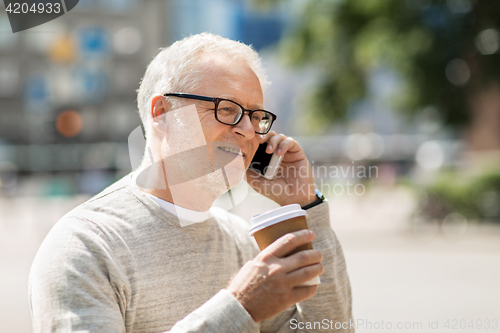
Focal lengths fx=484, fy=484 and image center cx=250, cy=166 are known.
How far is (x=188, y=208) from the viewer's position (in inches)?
67.7

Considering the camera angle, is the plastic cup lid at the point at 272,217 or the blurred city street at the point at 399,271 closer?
the plastic cup lid at the point at 272,217

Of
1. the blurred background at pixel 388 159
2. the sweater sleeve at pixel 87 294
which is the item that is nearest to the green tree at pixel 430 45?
the blurred background at pixel 388 159

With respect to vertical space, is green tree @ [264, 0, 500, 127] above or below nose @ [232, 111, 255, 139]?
below

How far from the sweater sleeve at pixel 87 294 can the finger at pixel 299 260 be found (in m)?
0.16

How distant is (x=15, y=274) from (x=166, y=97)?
7127 millimetres

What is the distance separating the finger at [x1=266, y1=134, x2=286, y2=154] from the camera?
1.96 m

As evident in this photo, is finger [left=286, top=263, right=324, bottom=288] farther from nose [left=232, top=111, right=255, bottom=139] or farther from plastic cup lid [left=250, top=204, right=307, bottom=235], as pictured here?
nose [left=232, top=111, right=255, bottom=139]

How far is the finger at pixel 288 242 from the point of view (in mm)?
1234

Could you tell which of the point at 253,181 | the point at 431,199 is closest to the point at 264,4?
the point at 431,199

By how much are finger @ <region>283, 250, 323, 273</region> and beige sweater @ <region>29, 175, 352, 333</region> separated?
159 mm

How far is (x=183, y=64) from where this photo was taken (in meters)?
1.75

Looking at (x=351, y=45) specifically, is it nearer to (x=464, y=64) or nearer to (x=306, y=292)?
(x=464, y=64)

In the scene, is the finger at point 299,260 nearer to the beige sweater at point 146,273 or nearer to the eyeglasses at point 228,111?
the beige sweater at point 146,273

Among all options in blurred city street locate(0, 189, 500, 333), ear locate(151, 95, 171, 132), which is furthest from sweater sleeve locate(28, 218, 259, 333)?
blurred city street locate(0, 189, 500, 333)
